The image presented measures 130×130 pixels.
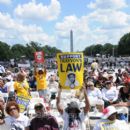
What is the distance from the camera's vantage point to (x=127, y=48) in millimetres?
151000

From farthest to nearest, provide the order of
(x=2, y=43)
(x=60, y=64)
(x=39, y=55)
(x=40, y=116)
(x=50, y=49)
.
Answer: (x=50, y=49)
(x=2, y=43)
(x=39, y=55)
(x=60, y=64)
(x=40, y=116)

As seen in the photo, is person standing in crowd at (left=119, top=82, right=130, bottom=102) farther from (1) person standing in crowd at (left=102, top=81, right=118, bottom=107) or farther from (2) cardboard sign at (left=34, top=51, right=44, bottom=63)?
(2) cardboard sign at (left=34, top=51, right=44, bottom=63)

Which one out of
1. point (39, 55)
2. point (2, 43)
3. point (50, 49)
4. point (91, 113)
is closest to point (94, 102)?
point (91, 113)

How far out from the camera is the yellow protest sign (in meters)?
7.35

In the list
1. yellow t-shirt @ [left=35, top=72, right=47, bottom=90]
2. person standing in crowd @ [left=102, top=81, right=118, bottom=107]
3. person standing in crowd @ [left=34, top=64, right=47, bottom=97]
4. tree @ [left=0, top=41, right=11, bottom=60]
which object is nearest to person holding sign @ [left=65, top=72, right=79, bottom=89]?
person standing in crowd @ [left=102, top=81, right=118, bottom=107]

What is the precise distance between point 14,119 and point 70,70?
3.96ft

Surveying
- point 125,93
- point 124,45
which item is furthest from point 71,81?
point 124,45

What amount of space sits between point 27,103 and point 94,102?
7.38ft

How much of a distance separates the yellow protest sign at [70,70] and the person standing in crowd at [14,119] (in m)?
0.85

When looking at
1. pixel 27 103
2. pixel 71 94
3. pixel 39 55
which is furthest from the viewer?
pixel 39 55

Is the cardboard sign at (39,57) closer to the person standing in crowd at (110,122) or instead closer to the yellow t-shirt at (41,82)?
the yellow t-shirt at (41,82)

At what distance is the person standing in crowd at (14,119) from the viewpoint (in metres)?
7.25

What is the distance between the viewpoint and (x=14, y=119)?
287 inches

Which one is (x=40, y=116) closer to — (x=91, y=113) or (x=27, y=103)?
(x=27, y=103)
